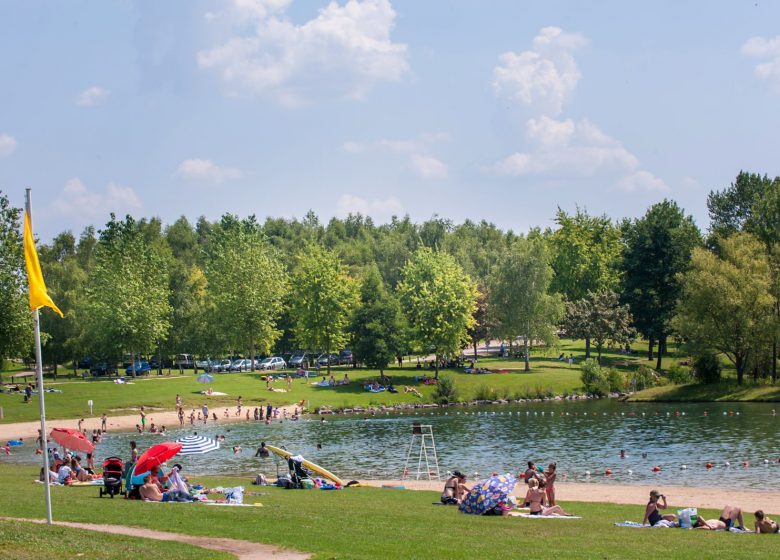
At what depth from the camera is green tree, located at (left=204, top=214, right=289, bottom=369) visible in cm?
10812

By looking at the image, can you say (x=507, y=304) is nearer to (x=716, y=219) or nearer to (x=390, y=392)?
(x=390, y=392)

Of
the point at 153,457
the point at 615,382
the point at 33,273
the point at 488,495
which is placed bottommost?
the point at 615,382

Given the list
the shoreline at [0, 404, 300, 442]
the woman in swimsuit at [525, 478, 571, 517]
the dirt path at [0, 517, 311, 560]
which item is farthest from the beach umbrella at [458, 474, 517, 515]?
the shoreline at [0, 404, 300, 442]

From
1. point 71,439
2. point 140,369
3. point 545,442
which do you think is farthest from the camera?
point 140,369

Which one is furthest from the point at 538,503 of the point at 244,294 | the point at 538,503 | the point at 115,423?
the point at 244,294

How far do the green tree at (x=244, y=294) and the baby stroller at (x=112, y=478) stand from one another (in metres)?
76.6

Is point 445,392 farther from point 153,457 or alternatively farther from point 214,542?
point 214,542

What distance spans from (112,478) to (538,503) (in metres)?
14.8

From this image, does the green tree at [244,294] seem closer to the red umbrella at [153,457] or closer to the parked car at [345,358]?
the parked car at [345,358]

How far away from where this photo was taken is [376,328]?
330ft

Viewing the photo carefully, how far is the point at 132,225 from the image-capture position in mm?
110312

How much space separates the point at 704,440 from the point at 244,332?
62.2m

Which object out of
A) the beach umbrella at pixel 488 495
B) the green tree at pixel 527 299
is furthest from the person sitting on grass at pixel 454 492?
the green tree at pixel 527 299

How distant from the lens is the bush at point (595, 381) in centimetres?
9831
